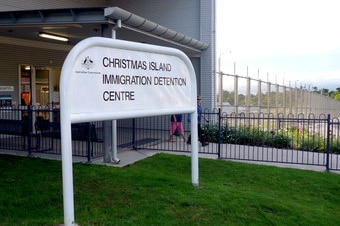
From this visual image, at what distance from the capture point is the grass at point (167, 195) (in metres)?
5.21

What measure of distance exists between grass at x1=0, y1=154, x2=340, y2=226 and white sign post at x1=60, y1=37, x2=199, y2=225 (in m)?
0.85

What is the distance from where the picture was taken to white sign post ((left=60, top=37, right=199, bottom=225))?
4199 mm

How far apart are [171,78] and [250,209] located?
7.76ft

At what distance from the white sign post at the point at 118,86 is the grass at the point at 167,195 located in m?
0.85

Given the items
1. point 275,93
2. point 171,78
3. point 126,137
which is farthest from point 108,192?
point 275,93

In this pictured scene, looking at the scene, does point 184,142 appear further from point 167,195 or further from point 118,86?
point 118,86

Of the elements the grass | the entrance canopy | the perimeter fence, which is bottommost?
the grass

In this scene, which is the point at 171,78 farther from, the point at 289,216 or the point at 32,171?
the point at 32,171

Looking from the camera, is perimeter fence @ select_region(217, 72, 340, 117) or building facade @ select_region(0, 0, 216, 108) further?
perimeter fence @ select_region(217, 72, 340, 117)

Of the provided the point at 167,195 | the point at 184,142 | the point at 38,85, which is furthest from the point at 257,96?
the point at 167,195

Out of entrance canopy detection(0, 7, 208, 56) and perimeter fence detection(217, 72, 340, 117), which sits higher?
entrance canopy detection(0, 7, 208, 56)

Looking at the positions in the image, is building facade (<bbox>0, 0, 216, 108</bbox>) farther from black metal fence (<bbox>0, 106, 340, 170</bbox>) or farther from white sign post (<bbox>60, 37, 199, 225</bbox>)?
white sign post (<bbox>60, 37, 199, 225</bbox>)

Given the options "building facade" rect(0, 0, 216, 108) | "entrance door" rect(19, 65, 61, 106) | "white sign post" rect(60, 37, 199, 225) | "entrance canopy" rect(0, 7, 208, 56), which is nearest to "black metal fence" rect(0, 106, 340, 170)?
"entrance door" rect(19, 65, 61, 106)

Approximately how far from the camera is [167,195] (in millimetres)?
6055
